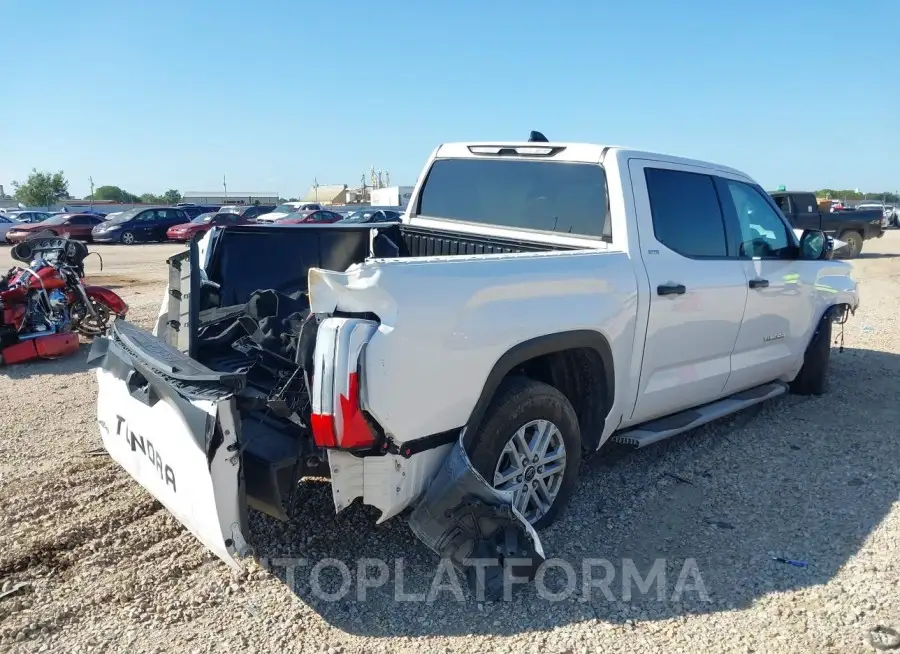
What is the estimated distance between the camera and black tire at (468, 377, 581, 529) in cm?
313

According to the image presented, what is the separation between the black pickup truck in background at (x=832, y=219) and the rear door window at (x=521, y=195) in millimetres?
13879

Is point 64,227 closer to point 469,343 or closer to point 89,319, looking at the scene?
point 89,319

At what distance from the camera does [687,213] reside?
4230 mm

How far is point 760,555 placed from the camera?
343 centimetres

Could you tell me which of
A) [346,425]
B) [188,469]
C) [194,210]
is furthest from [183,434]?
[194,210]

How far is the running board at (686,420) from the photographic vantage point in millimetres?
3963

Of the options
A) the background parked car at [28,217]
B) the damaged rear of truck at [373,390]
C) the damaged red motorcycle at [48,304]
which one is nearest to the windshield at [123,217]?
the background parked car at [28,217]

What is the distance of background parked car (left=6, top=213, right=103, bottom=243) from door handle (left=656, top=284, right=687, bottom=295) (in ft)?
90.9

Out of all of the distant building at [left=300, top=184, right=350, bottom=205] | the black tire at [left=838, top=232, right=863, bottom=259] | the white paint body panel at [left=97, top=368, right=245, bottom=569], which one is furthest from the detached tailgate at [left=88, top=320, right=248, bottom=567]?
the distant building at [left=300, top=184, right=350, bottom=205]

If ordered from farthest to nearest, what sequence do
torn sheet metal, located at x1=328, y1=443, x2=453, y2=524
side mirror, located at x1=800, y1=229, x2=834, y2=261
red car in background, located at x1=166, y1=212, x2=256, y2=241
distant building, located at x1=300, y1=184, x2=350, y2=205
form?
distant building, located at x1=300, y1=184, x2=350, y2=205 → red car in background, located at x1=166, y1=212, x2=256, y2=241 → side mirror, located at x1=800, y1=229, x2=834, y2=261 → torn sheet metal, located at x1=328, y1=443, x2=453, y2=524

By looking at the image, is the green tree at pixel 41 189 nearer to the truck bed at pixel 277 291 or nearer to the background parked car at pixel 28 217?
the background parked car at pixel 28 217

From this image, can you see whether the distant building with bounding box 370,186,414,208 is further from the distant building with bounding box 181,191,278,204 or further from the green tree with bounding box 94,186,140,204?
the green tree with bounding box 94,186,140,204

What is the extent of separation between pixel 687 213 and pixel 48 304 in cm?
671

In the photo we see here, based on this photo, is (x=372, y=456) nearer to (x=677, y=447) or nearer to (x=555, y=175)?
(x=555, y=175)
